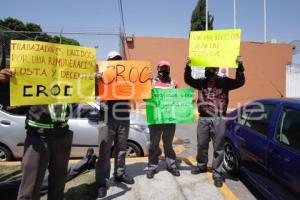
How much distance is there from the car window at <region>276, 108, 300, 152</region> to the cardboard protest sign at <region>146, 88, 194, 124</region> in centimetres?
147

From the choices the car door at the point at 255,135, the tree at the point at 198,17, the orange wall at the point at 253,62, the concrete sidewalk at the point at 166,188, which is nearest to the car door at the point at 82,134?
the concrete sidewalk at the point at 166,188

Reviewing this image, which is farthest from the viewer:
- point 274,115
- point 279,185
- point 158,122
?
point 158,122

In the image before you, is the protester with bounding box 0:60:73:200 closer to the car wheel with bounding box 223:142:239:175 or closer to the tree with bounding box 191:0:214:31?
the car wheel with bounding box 223:142:239:175

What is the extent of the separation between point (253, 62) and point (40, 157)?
658 inches

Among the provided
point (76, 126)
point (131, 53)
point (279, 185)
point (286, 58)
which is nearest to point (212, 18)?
point (286, 58)

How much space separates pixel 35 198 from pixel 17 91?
3.51 ft

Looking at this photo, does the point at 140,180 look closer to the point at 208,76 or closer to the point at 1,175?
the point at 208,76

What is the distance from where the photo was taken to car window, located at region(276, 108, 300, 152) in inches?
148

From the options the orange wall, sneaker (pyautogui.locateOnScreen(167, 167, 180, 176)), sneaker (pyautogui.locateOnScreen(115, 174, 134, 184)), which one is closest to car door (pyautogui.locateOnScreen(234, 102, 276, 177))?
sneaker (pyautogui.locateOnScreen(167, 167, 180, 176))

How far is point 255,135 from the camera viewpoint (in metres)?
4.68

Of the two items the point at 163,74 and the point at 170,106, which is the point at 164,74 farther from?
the point at 170,106

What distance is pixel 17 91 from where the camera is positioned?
305 centimetres

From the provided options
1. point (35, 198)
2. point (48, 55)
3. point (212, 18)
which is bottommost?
point (35, 198)

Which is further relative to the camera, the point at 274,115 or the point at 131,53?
the point at 131,53
